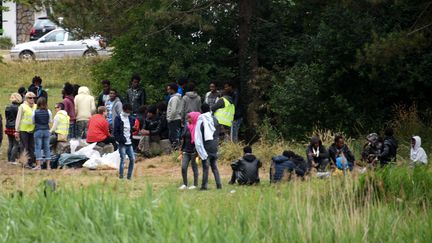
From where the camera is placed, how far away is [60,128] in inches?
953

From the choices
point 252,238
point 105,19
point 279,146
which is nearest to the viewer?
point 252,238

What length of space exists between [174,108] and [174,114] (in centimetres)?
18

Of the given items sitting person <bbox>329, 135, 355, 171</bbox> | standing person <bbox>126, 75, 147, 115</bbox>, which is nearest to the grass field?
sitting person <bbox>329, 135, 355, 171</bbox>

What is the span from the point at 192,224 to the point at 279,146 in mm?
12096

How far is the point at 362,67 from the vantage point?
25.9 m

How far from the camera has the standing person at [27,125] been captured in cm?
2308

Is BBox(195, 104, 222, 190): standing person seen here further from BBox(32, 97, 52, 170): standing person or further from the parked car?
the parked car

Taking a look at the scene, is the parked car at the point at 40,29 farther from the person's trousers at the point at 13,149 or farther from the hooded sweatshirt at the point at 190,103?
the hooded sweatshirt at the point at 190,103

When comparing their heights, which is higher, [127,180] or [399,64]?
[399,64]

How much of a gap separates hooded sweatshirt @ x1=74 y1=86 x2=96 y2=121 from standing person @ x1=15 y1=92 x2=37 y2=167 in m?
2.22

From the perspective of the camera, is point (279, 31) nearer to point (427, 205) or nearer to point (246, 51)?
point (246, 51)

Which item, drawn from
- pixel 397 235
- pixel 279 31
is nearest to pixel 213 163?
pixel 397 235

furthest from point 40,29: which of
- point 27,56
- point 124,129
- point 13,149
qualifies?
point 124,129

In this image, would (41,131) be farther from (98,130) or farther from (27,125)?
(98,130)
